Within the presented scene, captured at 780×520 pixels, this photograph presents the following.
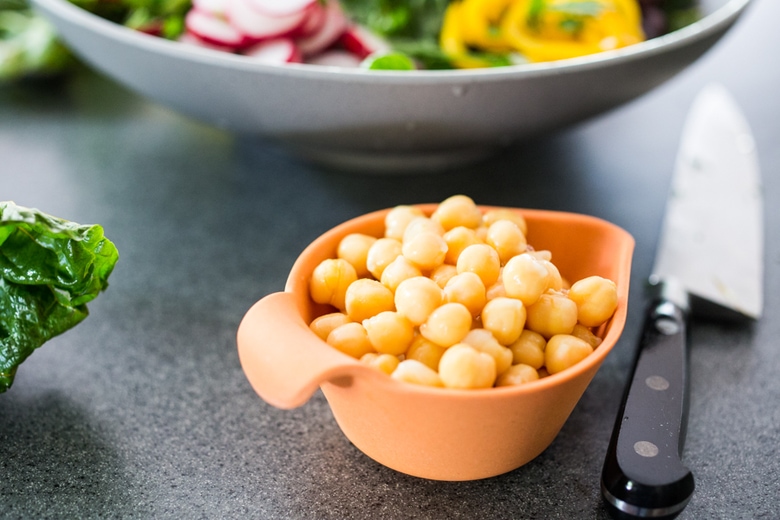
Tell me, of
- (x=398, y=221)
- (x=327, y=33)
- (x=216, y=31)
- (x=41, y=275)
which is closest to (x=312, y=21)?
(x=327, y=33)

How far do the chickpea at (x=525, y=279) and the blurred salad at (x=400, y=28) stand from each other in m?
0.57

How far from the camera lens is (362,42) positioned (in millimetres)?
1158

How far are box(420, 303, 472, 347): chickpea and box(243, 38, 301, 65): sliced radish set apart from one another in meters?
0.59

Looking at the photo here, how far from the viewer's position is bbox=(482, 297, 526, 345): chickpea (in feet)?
1.98

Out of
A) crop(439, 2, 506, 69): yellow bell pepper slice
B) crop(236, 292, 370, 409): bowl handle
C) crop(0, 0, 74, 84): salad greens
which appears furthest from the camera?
crop(0, 0, 74, 84): salad greens

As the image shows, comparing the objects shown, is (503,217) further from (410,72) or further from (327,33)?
(327,33)

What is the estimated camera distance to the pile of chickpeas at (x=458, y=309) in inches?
23.3

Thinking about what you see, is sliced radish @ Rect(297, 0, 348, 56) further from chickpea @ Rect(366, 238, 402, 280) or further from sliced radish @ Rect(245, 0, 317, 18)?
chickpea @ Rect(366, 238, 402, 280)

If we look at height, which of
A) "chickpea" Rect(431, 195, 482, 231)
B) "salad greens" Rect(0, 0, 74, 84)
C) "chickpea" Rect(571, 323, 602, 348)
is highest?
"chickpea" Rect(431, 195, 482, 231)

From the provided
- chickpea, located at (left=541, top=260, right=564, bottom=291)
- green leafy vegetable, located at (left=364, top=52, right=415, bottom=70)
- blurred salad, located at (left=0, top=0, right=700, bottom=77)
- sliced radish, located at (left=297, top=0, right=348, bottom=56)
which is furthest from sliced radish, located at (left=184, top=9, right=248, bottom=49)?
chickpea, located at (left=541, top=260, right=564, bottom=291)

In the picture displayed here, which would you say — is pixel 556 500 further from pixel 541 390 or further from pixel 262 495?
pixel 262 495

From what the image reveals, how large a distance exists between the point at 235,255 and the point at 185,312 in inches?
5.5

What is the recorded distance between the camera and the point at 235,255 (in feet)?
3.41

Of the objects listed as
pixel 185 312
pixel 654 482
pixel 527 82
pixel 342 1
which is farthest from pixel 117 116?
pixel 654 482
